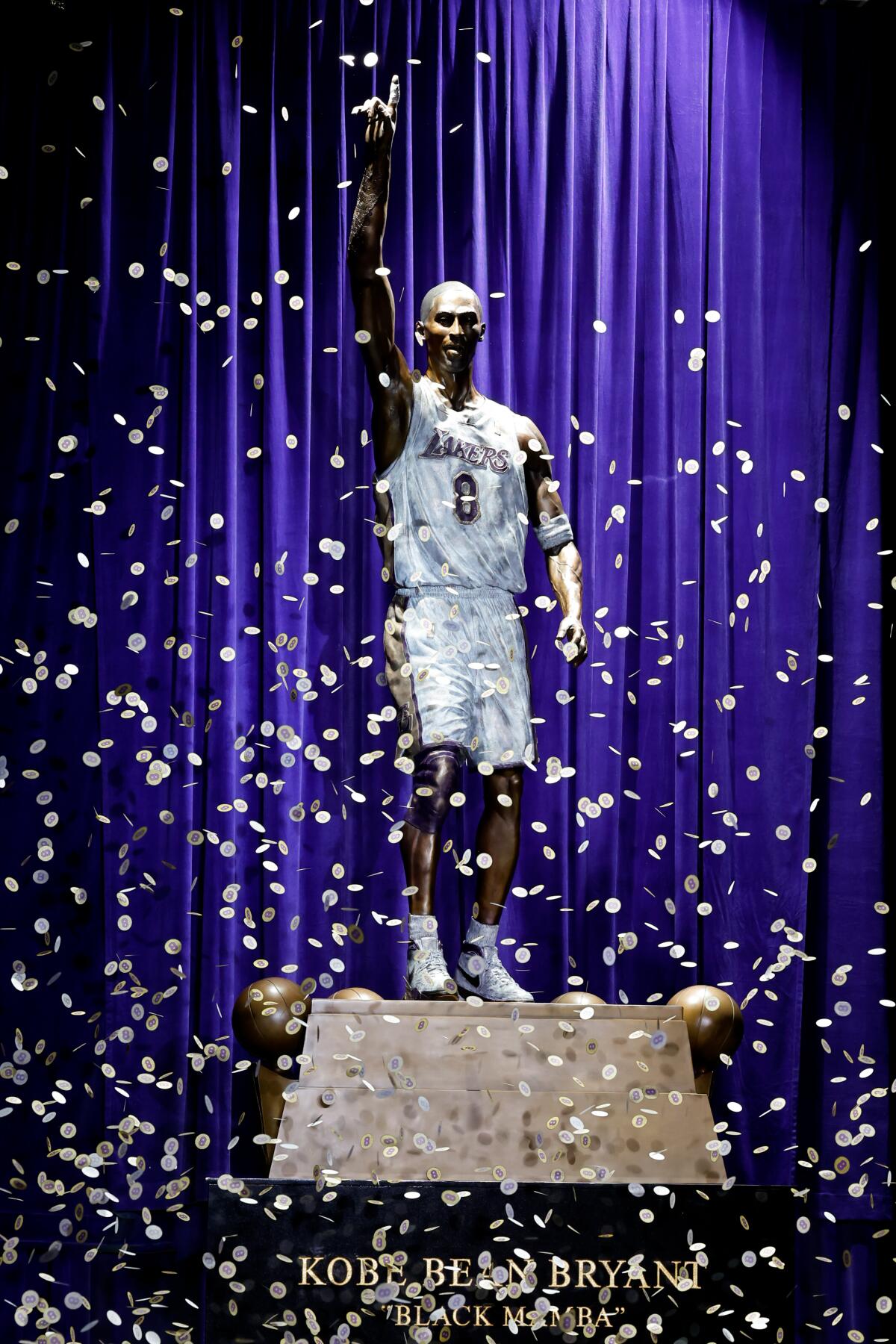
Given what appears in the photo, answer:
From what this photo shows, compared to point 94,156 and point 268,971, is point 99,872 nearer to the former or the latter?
point 268,971

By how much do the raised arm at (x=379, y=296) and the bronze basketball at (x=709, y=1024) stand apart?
136 centimetres

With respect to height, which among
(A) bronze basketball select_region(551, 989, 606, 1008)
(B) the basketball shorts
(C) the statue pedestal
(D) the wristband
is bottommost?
(C) the statue pedestal

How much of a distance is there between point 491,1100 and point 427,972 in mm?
338

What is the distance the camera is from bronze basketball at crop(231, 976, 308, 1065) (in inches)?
136

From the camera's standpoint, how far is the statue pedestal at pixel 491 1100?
10.5 ft

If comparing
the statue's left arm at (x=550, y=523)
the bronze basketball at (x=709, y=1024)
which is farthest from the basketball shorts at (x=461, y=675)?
the bronze basketball at (x=709, y=1024)

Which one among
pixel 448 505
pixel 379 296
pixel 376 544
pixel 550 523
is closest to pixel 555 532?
pixel 550 523

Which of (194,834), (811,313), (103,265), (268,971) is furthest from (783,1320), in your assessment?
Answer: (103,265)

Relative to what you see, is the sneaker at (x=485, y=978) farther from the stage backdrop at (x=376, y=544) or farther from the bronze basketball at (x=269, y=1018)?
the bronze basketball at (x=269, y=1018)

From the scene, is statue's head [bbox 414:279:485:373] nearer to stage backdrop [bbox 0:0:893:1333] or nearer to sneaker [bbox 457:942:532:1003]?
stage backdrop [bbox 0:0:893:1333]

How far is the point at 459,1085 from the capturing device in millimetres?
3309

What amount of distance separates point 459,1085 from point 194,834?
37.6 inches

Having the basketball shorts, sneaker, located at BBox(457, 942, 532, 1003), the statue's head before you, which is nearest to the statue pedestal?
sneaker, located at BBox(457, 942, 532, 1003)

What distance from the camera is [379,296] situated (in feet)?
12.1
